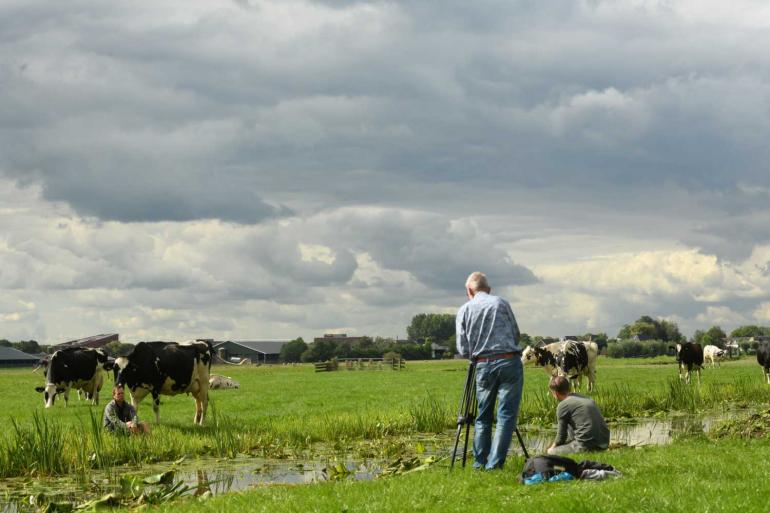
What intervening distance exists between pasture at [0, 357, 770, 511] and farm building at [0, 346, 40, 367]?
13212 centimetres

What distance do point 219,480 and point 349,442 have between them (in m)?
5.42

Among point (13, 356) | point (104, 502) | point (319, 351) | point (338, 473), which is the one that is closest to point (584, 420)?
point (338, 473)

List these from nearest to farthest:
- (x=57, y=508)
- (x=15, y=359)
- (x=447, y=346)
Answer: (x=57, y=508), (x=15, y=359), (x=447, y=346)

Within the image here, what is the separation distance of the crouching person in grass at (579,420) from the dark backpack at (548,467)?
2.57 meters

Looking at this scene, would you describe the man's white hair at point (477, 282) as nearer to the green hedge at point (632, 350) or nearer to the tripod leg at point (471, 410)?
the tripod leg at point (471, 410)

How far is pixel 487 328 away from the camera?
12523 mm

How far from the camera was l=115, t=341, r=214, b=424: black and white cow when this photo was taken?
22719 millimetres

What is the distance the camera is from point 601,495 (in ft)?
32.9

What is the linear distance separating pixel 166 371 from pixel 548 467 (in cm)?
1422

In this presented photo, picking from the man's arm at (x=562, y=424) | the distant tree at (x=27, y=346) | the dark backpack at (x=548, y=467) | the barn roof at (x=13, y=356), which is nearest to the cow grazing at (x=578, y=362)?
the man's arm at (x=562, y=424)

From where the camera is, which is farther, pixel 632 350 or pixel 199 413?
pixel 632 350

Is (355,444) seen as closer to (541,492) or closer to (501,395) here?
(501,395)

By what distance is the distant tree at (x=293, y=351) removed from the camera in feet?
492

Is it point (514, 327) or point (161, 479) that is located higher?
point (514, 327)
